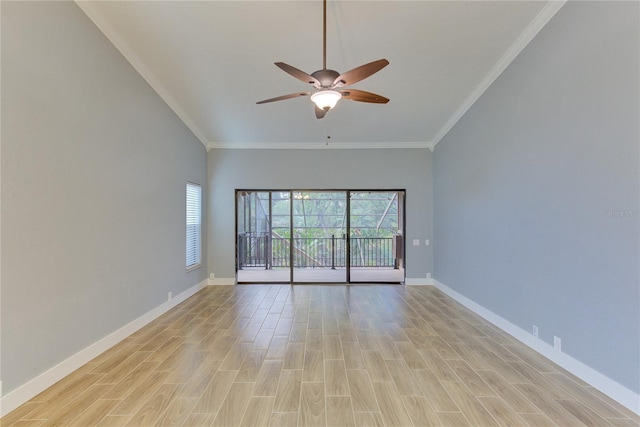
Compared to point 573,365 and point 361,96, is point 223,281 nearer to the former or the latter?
point 361,96

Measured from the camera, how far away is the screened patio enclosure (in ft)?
22.8

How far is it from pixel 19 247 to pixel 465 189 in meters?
5.30

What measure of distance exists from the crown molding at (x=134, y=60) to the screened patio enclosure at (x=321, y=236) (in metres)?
2.51

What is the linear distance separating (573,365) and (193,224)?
18.5ft

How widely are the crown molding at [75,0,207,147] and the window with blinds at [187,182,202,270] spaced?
3.84ft

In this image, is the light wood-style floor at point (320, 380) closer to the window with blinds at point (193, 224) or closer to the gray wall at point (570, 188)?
the gray wall at point (570, 188)

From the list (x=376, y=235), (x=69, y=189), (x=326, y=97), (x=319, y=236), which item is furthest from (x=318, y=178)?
(x=69, y=189)

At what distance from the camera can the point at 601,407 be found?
208cm

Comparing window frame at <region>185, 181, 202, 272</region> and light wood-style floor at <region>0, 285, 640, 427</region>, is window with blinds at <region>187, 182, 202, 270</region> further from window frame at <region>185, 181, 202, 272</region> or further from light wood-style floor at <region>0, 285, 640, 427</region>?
light wood-style floor at <region>0, 285, 640, 427</region>

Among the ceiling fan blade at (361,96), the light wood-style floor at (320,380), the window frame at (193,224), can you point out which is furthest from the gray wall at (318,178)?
the ceiling fan blade at (361,96)

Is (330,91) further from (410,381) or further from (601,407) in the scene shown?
(601,407)

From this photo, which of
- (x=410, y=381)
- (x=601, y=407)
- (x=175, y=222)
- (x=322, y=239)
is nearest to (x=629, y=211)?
(x=601, y=407)

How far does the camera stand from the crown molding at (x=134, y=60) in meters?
2.69

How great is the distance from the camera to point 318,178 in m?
5.86
